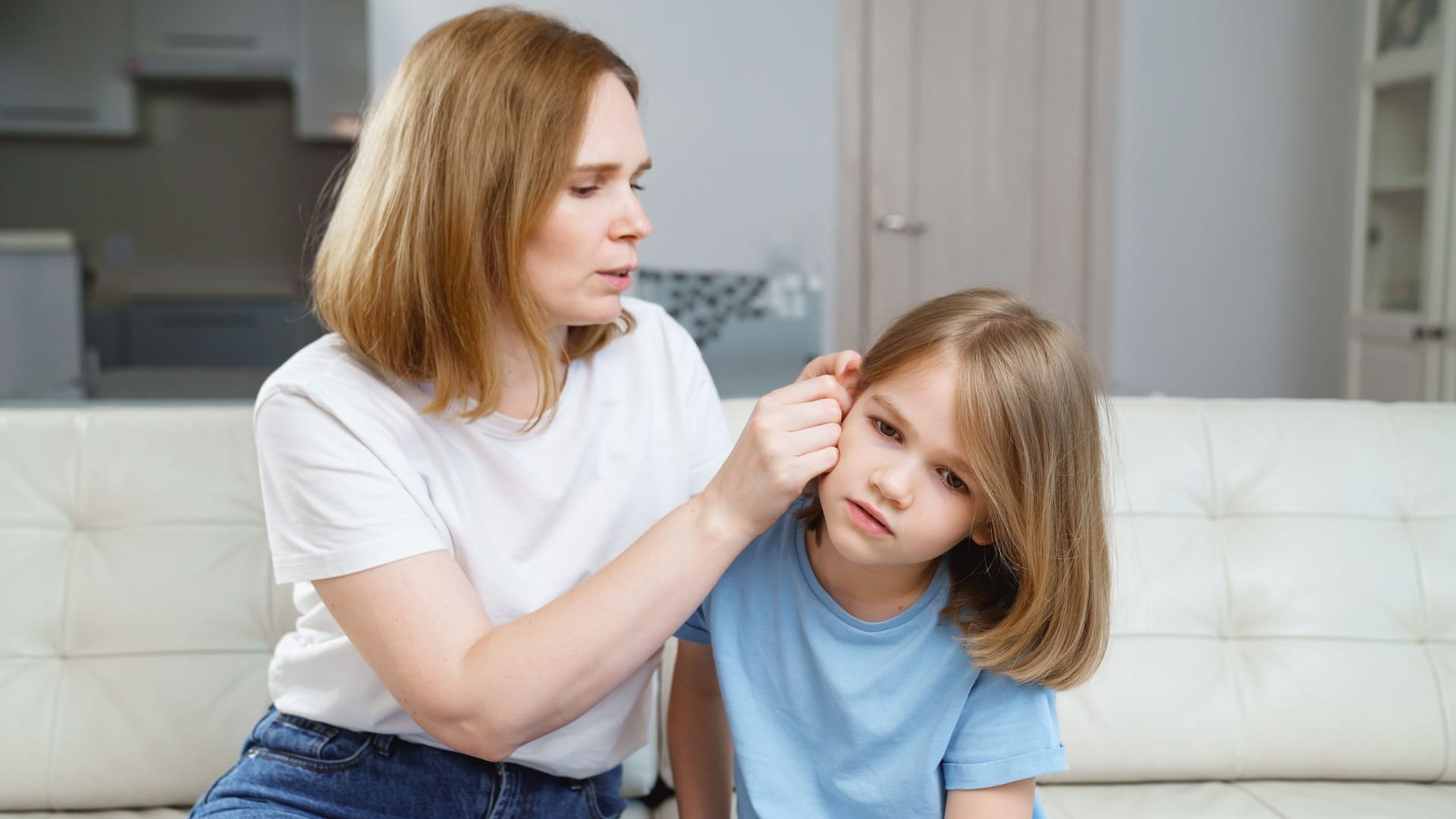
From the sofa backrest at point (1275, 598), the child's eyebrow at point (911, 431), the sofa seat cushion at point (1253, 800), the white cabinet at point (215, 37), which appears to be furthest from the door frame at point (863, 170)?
the child's eyebrow at point (911, 431)

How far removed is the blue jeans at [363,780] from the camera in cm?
103

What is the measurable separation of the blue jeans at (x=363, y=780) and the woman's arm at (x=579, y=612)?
0.15 metres

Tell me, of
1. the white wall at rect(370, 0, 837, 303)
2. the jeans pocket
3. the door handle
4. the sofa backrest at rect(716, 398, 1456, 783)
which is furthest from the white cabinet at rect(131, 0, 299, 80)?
the jeans pocket

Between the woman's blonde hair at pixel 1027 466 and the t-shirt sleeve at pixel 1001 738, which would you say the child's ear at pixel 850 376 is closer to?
the woman's blonde hair at pixel 1027 466

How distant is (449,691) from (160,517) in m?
0.72

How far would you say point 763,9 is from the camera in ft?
14.6

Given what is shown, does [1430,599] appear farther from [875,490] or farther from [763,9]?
[763,9]

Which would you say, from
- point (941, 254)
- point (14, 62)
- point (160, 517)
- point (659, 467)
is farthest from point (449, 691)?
point (14, 62)

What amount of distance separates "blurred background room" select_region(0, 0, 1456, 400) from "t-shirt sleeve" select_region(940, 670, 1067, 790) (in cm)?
334

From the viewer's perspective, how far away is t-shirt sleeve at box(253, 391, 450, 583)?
908 mm

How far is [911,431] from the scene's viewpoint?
881mm

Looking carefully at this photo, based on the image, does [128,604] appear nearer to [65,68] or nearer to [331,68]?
[331,68]

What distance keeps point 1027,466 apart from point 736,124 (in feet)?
12.4

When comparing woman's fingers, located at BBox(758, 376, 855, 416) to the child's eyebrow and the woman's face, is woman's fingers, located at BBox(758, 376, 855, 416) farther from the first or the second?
the woman's face
